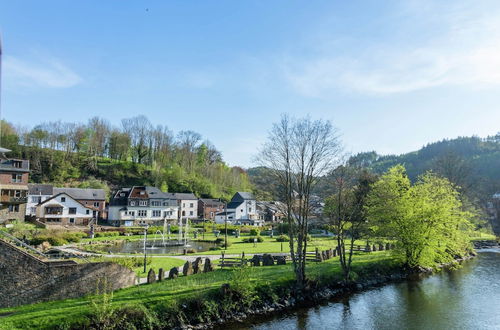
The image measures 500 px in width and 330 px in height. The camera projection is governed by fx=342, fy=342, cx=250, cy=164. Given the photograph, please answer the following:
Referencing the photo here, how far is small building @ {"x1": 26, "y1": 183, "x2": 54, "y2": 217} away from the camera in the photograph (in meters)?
65.2

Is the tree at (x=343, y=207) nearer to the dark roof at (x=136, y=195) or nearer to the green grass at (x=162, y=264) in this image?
the green grass at (x=162, y=264)

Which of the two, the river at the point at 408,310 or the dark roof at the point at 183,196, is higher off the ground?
the dark roof at the point at 183,196

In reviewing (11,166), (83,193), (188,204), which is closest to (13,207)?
(11,166)

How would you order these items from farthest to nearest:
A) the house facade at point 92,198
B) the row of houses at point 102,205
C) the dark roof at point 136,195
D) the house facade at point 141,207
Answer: the dark roof at point 136,195, the house facade at point 141,207, the house facade at point 92,198, the row of houses at point 102,205

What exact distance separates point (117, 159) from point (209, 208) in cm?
3646

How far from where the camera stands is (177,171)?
322ft

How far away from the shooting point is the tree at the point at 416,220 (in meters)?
31.2

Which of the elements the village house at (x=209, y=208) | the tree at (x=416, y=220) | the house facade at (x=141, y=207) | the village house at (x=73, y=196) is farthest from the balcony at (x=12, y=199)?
the tree at (x=416, y=220)

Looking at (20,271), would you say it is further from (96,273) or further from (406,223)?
(406,223)

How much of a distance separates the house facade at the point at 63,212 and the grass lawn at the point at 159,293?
157ft

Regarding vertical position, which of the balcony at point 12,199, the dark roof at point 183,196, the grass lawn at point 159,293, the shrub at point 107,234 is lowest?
the grass lawn at point 159,293

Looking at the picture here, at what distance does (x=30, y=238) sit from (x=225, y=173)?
76.8 metres

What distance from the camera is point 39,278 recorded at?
1870 cm

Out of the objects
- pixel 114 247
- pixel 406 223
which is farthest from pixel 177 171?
pixel 406 223
